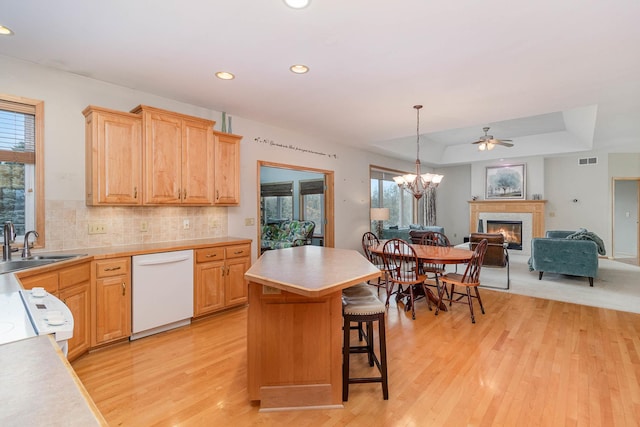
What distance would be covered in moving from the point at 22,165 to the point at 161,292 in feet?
5.47

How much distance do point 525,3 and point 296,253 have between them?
2418 millimetres

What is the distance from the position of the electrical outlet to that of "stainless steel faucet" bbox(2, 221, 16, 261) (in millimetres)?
658

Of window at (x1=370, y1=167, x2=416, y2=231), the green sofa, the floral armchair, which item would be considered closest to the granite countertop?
the floral armchair

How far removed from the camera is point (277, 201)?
27.8 ft

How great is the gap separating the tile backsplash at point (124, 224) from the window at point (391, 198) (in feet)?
13.9

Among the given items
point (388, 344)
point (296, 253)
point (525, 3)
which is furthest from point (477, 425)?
point (525, 3)

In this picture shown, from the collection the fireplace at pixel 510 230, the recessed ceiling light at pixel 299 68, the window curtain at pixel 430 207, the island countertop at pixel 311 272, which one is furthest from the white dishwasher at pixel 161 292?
the fireplace at pixel 510 230

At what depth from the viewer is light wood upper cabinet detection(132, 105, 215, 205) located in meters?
3.20

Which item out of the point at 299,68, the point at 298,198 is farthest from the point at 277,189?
the point at 299,68

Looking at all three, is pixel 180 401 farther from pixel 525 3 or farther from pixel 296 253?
pixel 525 3

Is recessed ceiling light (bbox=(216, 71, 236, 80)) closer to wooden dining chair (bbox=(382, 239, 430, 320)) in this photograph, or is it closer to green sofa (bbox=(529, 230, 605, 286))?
wooden dining chair (bbox=(382, 239, 430, 320))

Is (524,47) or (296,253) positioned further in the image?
(296,253)

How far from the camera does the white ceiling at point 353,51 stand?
6.60 feet

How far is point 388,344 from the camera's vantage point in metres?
2.95
